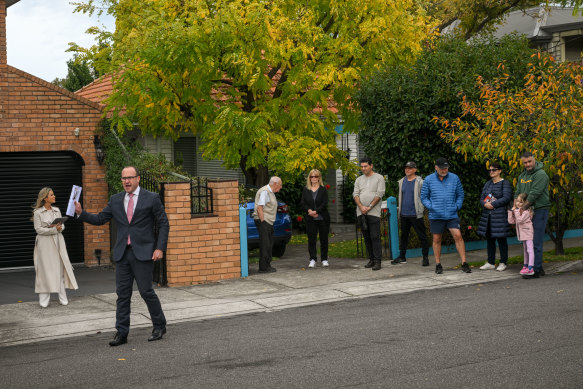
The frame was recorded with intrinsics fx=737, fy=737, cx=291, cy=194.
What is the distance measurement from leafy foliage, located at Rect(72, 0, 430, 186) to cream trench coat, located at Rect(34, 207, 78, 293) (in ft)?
13.8

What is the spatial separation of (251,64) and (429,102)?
11.4 ft

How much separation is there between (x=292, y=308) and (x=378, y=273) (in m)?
2.74

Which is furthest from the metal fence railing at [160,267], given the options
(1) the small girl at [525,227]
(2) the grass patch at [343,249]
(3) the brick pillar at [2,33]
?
(1) the small girl at [525,227]

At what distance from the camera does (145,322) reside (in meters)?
9.05

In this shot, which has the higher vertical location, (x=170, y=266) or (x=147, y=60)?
(x=147, y=60)

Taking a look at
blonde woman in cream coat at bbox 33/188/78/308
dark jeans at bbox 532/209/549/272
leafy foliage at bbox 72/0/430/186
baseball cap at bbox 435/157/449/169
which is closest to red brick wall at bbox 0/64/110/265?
leafy foliage at bbox 72/0/430/186

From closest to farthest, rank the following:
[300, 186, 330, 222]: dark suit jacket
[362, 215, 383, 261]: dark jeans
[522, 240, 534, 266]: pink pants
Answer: [522, 240, 534, 266]: pink pants < [362, 215, 383, 261]: dark jeans < [300, 186, 330, 222]: dark suit jacket

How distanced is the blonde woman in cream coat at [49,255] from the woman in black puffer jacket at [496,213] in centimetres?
636

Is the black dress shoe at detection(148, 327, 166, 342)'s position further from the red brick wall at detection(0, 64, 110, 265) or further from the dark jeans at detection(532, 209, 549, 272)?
the red brick wall at detection(0, 64, 110, 265)

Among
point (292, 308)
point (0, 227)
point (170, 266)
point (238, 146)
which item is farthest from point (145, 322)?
point (0, 227)

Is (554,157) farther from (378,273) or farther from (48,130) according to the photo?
(48,130)

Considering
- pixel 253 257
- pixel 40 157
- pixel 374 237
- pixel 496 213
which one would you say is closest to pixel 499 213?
pixel 496 213

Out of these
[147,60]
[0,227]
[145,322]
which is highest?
[147,60]

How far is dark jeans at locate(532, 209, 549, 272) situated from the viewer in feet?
36.0
